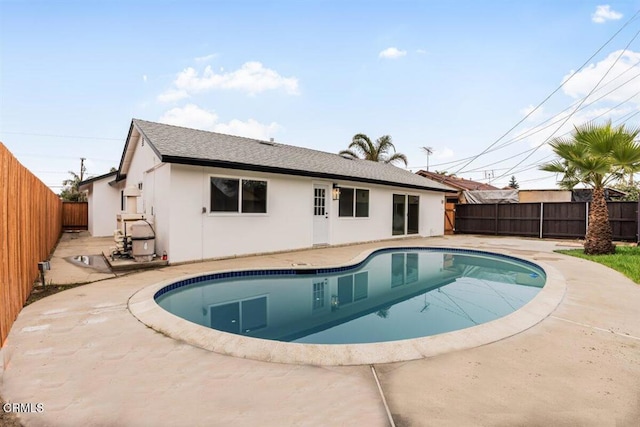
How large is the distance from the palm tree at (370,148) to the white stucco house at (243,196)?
423 inches

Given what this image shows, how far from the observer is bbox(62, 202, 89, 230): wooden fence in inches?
768

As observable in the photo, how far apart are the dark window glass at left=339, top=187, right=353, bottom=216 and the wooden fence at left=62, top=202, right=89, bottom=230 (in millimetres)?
16714

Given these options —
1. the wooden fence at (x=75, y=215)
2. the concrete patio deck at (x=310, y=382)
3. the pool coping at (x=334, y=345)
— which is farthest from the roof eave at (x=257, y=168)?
the wooden fence at (x=75, y=215)

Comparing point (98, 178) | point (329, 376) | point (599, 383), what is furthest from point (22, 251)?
point (98, 178)

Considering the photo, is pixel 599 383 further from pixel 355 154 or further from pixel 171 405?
pixel 355 154

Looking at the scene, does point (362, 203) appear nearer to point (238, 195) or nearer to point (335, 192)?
point (335, 192)

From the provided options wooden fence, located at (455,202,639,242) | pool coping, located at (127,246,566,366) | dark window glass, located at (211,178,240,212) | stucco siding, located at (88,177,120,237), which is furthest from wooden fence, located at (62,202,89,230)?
wooden fence, located at (455,202,639,242)

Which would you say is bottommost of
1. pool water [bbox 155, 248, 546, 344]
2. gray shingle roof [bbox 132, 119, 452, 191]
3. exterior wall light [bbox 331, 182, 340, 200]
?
pool water [bbox 155, 248, 546, 344]

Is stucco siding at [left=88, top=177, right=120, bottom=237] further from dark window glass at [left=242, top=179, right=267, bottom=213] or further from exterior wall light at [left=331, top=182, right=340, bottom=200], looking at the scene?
exterior wall light at [left=331, top=182, right=340, bottom=200]

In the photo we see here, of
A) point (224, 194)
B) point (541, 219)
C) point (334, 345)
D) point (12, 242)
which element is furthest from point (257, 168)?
point (541, 219)

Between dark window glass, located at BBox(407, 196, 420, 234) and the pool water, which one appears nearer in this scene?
the pool water

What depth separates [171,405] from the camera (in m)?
2.34

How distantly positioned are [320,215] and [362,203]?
2421 mm

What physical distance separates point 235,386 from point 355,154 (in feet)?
80.1
